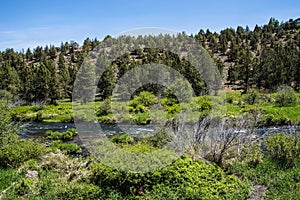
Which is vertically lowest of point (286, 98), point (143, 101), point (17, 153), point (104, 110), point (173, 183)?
point (104, 110)

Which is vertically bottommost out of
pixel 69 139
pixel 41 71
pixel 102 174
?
pixel 69 139

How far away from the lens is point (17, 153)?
55.9 feet

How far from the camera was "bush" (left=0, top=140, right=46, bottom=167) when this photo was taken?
55.0ft

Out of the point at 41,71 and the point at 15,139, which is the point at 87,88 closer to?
the point at 41,71

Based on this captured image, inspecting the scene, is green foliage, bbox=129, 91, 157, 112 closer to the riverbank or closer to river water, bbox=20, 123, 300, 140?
the riverbank

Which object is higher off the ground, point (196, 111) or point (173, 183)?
point (173, 183)

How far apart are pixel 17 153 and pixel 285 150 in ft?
43.8

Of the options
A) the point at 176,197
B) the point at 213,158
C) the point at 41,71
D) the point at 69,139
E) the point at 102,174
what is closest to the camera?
the point at 176,197

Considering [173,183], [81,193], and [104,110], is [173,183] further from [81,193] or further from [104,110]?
[104,110]

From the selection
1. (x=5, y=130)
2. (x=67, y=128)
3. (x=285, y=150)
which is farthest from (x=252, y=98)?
(x=5, y=130)

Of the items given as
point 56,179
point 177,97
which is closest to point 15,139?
point 56,179

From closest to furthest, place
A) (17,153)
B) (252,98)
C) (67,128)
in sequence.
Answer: (17,153), (67,128), (252,98)

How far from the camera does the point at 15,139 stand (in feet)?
60.0

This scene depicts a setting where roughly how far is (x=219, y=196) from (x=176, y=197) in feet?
5.35
